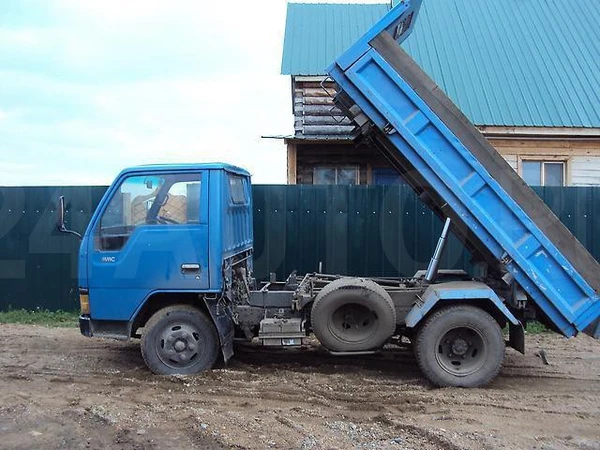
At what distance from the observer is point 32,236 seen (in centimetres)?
1038

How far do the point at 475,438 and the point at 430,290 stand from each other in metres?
1.90

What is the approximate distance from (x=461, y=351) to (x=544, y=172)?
798 cm

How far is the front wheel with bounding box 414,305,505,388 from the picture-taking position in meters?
6.25

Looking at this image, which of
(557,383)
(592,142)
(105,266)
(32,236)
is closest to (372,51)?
(105,266)

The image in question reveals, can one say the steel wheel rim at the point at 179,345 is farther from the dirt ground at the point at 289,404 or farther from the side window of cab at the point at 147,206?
the side window of cab at the point at 147,206

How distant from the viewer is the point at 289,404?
570 centimetres

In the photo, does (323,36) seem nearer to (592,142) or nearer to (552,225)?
(592,142)

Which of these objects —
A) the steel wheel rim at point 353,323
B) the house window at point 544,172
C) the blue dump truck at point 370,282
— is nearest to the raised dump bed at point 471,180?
the blue dump truck at point 370,282

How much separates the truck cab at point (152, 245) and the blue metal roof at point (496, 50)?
7.50 metres

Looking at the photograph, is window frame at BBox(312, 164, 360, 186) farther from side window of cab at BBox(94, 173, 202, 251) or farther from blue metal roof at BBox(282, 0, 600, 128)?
side window of cab at BBox(94, 173, 202, 251)

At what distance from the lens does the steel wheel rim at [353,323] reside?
6496 mm

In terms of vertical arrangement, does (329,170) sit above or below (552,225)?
above

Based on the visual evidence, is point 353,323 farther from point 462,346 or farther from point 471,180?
point 471,180

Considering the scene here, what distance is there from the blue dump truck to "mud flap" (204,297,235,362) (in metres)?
0.02
